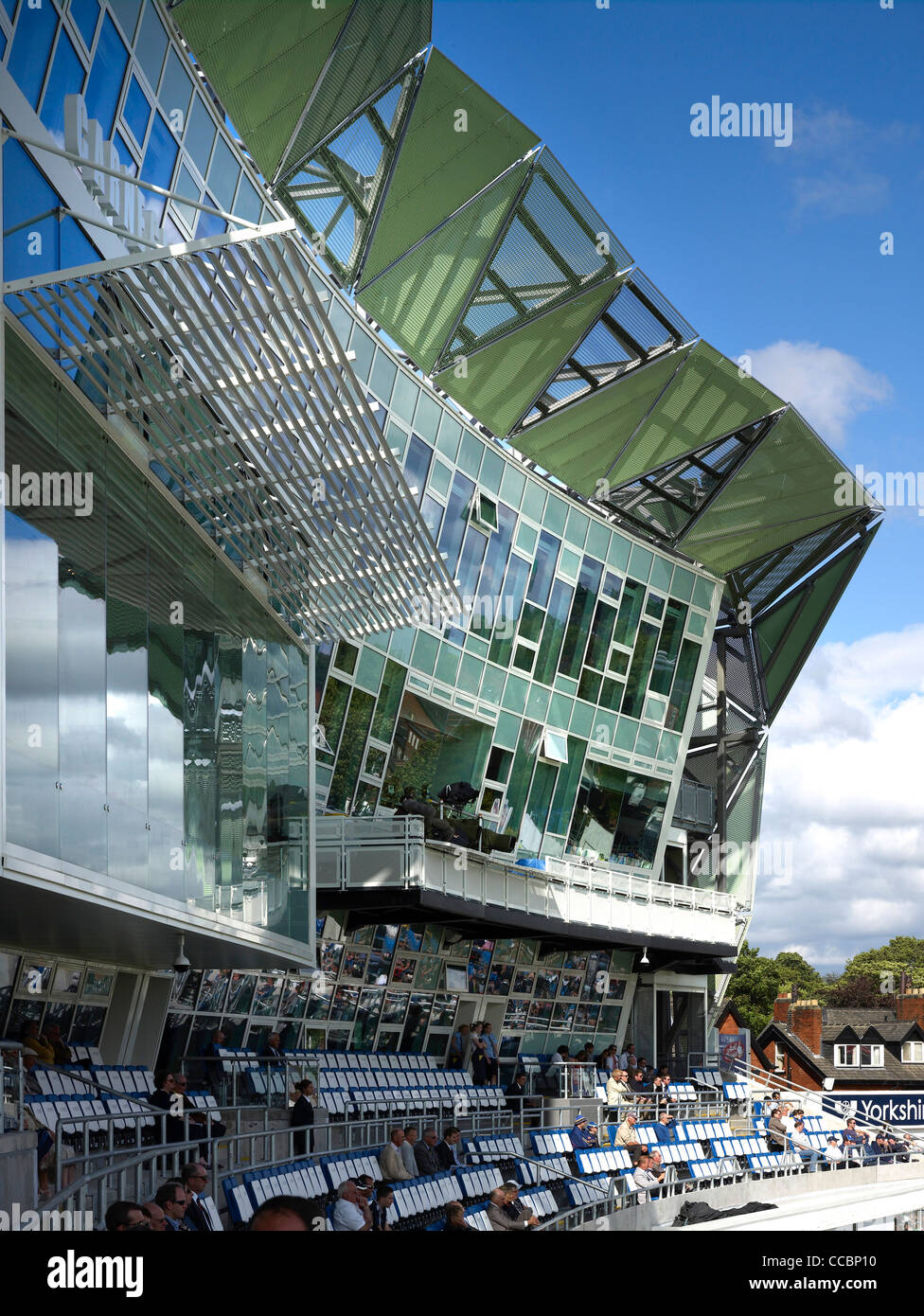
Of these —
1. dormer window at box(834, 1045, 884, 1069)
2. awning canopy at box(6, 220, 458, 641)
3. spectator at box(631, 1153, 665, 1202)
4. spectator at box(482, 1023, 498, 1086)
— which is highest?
awning canopy at box(6, 220, 458, 641)

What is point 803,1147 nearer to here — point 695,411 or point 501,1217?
point 695,411

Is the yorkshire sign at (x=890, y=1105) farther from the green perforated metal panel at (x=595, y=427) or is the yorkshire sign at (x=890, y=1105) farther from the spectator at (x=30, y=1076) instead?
the spectator at (x=30, y=1076)

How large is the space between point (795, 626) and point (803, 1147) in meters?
17.9

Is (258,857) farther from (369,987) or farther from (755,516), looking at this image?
(755,516)

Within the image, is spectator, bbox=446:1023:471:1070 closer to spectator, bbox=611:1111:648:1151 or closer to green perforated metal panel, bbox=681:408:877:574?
spectator, bbox=611:1111:648:1151

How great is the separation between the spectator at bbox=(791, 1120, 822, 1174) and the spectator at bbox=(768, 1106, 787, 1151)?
0.28 metres

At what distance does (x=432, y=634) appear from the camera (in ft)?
95.1

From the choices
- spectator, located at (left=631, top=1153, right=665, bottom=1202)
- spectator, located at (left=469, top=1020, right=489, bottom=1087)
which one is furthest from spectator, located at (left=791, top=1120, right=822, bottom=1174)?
spectator, located at (left=631, top=1153, right=665, bottom=1202)

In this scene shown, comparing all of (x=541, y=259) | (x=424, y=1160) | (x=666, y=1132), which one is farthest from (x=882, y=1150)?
(x=541, y=259)

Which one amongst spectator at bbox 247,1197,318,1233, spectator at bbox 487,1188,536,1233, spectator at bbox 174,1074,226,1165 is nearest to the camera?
spectator at bbox 247,1197,318,1233

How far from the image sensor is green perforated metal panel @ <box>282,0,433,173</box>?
2127 cm

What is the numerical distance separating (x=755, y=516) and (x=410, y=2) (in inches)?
732

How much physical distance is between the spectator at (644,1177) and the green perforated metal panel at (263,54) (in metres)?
17.0
